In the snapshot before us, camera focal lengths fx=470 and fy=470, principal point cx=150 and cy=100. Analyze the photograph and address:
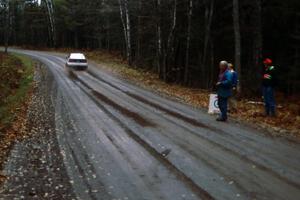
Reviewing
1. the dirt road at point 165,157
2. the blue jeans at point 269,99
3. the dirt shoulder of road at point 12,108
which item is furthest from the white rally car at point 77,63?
the blue jeans at point 269,99

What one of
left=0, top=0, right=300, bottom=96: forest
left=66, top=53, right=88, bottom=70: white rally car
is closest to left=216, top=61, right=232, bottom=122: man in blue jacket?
left=0, top=0, right=300, bottom=96: forest

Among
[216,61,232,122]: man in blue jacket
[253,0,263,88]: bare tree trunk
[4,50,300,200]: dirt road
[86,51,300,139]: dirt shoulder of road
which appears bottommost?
[86,51,300,139]: dirt shoulder of road

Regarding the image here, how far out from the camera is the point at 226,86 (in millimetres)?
15781

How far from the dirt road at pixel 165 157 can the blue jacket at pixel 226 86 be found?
0.96 m

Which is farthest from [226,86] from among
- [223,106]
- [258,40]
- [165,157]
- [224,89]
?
[258,40]

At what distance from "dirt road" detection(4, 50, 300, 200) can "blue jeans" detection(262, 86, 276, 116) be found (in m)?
2.27

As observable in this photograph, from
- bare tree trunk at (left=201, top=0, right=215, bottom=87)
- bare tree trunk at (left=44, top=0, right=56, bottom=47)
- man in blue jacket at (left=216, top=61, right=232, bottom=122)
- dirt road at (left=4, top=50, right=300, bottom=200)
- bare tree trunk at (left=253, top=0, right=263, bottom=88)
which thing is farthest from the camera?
bare tree trunk at (left=44, top=0, right=56, bottom=47)

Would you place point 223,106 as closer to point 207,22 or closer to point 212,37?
point 207,22

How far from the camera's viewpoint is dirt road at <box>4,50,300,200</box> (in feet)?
25.7

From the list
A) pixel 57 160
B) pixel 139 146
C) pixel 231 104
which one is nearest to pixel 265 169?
pixel 139 146

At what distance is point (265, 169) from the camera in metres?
9.16

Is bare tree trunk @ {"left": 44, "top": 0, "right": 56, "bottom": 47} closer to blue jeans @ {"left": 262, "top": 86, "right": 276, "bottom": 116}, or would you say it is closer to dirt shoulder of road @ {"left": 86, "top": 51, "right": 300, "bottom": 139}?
dirt shoulder of road @ {"left": 86, "top": 51, "right": 300, "bottom": 139}

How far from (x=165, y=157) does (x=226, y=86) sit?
635cm

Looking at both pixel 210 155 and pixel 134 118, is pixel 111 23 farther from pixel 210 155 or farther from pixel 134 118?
pixel 210 155
